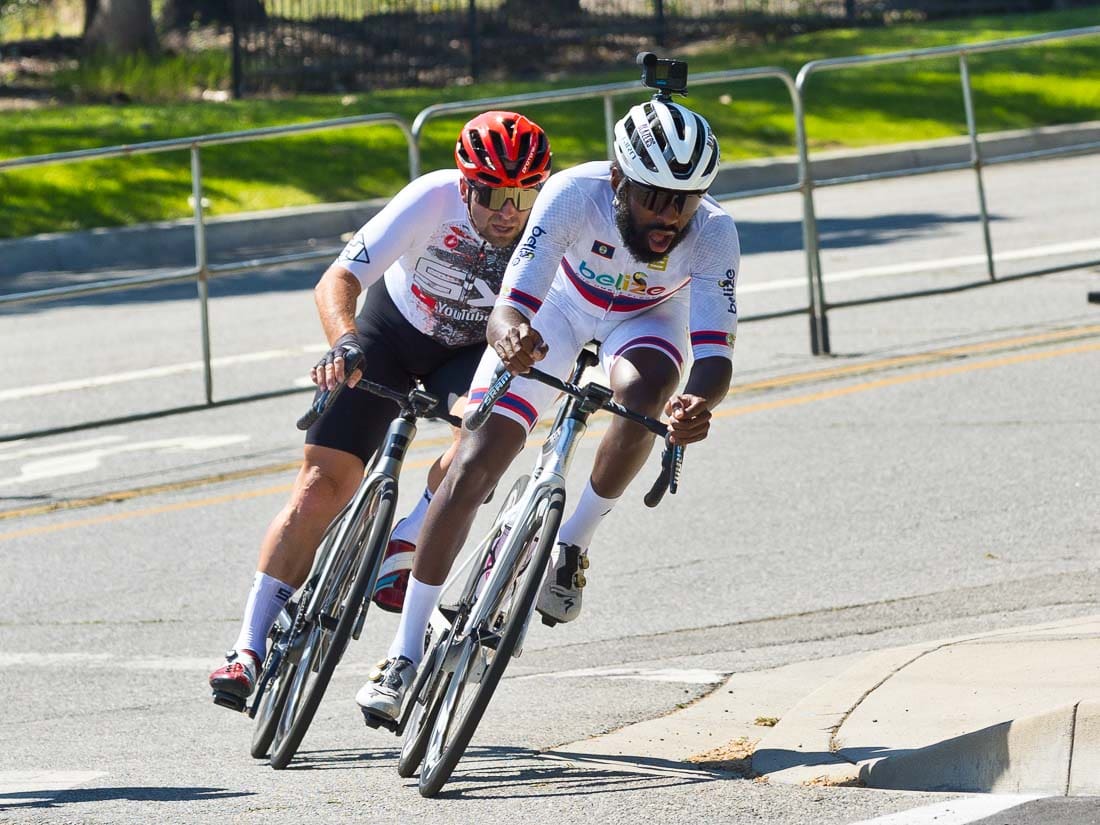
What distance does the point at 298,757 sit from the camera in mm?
6070

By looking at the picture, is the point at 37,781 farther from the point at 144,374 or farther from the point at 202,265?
the point at 144,374

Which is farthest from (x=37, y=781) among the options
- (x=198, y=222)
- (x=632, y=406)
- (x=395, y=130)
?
(x=395, y=130)

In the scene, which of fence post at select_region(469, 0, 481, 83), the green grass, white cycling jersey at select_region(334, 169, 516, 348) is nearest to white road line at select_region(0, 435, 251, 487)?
white cycling jersey at select_region(334, 169, 516, 348)

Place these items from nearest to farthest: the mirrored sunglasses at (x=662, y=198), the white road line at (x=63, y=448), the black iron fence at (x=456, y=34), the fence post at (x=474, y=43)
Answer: the mirrored sunglasses at (x=662, y=198) → the white road line at (x=63, y=448) → the black iron fence at (x=456, y=34) → the fence post at (x=474, y=43)

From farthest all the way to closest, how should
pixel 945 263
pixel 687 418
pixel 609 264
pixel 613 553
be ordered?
pixel 945 263 < pixel 613 553 < pixel 609 264 < pixel 687 418

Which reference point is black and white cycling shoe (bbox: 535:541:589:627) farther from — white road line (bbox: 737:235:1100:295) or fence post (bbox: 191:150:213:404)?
white road line (bbox: 737:235:1100:295)

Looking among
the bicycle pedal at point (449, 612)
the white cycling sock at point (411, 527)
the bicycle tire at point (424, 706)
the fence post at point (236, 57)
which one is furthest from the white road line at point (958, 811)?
the fence post at point (236, 57)

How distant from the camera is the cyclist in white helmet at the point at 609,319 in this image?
552cm

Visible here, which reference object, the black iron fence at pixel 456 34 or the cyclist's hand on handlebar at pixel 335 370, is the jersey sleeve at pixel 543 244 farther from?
the black iron fence at pixel 456 34

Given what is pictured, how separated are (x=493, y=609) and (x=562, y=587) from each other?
0.65 m

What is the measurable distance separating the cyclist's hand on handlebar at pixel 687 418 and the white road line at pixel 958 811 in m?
1.16

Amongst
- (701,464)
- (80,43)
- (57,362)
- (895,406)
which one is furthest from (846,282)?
(80,43)

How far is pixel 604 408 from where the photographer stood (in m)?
5.46

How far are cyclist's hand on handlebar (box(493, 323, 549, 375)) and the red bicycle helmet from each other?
0.90 meters
